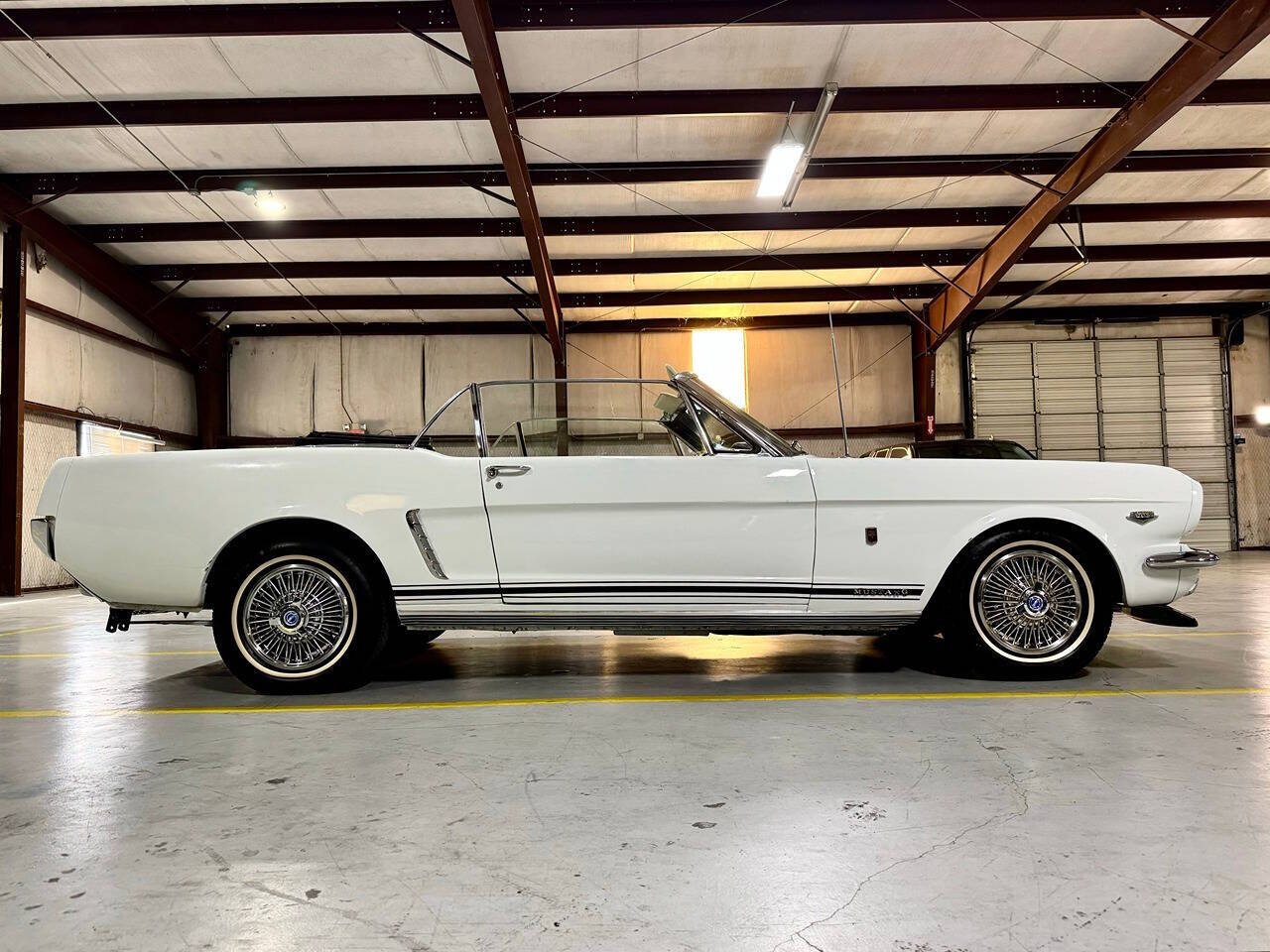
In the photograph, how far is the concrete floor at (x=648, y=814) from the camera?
1.49 meters

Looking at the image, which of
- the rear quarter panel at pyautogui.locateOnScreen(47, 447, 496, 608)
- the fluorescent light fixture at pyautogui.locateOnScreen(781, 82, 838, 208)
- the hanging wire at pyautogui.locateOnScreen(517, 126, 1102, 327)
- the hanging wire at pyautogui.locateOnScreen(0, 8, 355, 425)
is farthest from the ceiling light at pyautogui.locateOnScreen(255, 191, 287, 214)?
A: the rear quarter panel at pyautogui.locateOnScreen(47, 447, 496, 608)

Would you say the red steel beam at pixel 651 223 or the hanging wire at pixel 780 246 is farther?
the red steel beam at pixel 651 223

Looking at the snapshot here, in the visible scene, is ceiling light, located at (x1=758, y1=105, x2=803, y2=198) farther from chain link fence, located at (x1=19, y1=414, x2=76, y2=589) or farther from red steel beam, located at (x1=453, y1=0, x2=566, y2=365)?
chain link fence, located at (x1=19, y1=414, x2=76, y2=589)

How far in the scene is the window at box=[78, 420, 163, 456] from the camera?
1297cm

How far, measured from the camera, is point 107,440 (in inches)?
540

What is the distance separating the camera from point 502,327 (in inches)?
667

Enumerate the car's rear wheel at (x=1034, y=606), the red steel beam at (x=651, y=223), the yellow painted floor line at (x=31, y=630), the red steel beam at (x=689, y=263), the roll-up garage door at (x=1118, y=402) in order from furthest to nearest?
the roll-up garage door at (x=1118, y=402)
the red steel beam at (x=689, y=263)
the red steel beam at (x=651, y=223)
the yellow painted floor line at (x=31, y=630)
the car's rear wheel at (x=1034, y=606)

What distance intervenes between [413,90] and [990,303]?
12.6 m

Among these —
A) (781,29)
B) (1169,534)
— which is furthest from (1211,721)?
(781,29)

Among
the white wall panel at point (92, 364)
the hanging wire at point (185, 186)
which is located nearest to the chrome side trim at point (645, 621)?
the hanging wire at point (185, 186)

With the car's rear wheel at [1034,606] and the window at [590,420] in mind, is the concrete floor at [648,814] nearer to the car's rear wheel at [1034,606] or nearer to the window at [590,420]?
the car's rear wheel at [1034,606]

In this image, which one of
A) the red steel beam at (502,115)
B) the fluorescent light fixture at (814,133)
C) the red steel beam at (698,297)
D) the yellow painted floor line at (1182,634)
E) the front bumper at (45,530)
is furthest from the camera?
the red steel beam at (698,297)

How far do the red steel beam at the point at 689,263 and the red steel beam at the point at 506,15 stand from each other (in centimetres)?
629

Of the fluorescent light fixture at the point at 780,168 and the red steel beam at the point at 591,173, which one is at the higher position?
the red steel beam at the point at 591,173
